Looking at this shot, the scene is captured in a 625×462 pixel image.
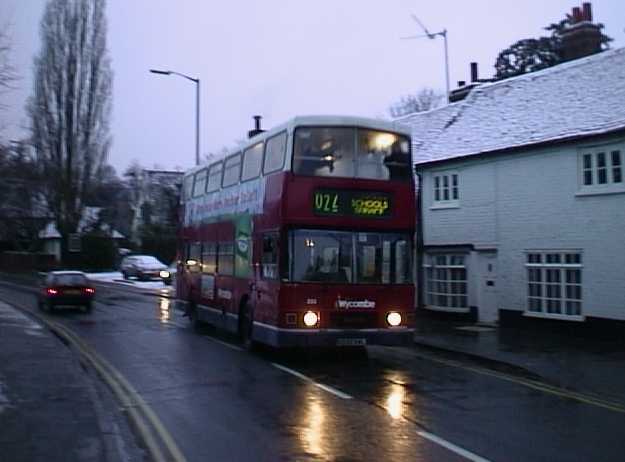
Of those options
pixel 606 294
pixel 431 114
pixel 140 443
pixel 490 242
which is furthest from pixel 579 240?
pixel 140 443

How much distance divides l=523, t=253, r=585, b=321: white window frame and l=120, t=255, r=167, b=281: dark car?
3141 cm

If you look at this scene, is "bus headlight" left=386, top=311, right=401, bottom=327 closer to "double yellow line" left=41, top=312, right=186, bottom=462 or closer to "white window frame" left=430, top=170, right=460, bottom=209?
"double yellow line" left=41, top=312, right=186, bottom=462

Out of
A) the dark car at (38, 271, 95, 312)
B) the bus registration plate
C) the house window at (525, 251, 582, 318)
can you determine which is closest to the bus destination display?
the bus registration plate

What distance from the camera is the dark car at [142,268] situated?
49156 millimetres

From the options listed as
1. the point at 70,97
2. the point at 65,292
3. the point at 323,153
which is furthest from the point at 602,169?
the point at 70,97

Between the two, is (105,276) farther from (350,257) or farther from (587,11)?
(350,257)

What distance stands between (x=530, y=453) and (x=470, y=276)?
14.9 m

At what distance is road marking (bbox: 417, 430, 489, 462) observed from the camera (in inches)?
309

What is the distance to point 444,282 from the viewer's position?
24062 millimetres

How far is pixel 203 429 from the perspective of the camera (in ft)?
30.2

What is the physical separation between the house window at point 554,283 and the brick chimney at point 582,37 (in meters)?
9.16

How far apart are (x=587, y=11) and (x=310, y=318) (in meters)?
16.8

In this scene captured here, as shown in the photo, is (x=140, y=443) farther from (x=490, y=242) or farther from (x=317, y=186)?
(x=490, y=242)

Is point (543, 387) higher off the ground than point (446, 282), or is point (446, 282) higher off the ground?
point (446, 282)
